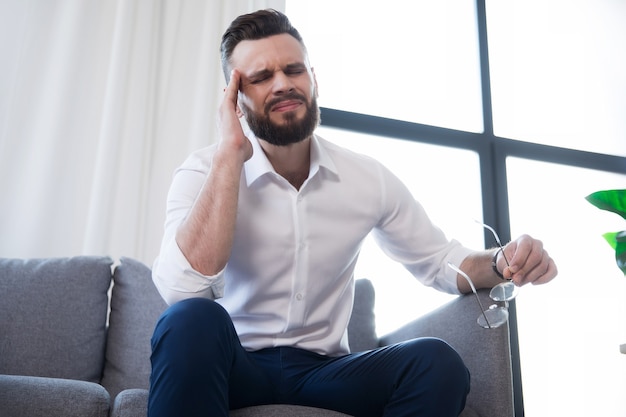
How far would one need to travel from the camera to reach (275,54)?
1.64m

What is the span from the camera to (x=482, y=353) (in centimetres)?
145

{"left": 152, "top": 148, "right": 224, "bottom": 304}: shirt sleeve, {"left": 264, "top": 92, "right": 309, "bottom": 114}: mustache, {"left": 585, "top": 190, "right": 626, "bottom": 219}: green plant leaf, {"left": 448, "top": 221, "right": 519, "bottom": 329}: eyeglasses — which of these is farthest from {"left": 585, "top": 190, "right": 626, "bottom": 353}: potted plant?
{"left": 152, "top": 148, "right": 224, "bottom": 304}: shirt sleeve

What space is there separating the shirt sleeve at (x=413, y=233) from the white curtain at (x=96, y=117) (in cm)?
102

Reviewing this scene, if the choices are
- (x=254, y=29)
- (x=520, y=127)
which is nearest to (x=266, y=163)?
(x=254, y=29)

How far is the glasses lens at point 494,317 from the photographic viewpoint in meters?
1.38

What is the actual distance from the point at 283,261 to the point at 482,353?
476mm

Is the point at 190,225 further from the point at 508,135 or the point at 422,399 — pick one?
the point at 508,135

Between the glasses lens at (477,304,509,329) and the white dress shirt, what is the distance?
17cm

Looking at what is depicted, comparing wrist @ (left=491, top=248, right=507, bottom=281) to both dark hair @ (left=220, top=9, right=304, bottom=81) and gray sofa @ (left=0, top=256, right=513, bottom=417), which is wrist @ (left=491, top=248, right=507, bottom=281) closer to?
gray sofa @ (left=0, top=256, right=513, bottom=417)

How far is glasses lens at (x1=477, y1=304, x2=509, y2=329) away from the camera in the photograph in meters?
1.38

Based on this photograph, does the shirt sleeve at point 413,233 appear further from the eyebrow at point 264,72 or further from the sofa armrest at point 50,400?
the sofa armrest at point 50,400

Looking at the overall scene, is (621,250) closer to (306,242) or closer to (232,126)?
(306,242)

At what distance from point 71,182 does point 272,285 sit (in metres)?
1.19

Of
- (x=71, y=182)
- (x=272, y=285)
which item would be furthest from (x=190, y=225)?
(x=71, y=182)
